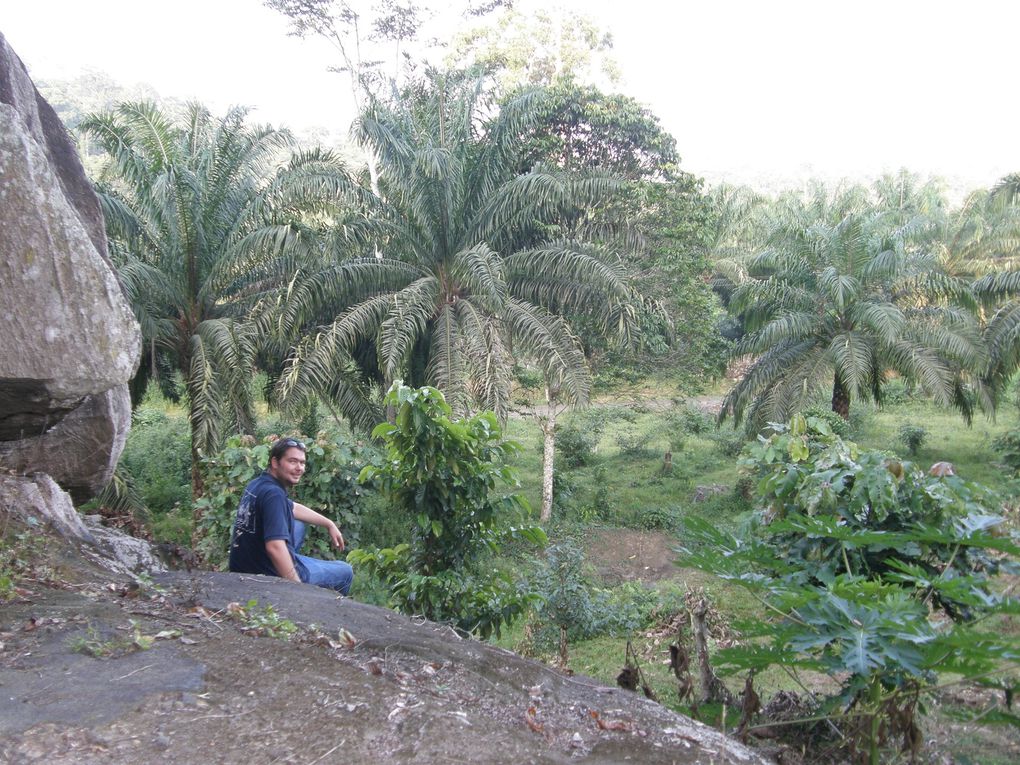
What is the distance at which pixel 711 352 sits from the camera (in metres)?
19.2

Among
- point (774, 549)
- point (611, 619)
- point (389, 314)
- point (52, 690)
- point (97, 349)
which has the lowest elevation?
point (611, 619)

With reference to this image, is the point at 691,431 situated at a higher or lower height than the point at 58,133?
lower

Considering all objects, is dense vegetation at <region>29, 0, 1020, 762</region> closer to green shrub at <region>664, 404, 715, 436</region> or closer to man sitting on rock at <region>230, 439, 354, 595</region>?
green shrub at <region>664, 404, 715, 436</region>

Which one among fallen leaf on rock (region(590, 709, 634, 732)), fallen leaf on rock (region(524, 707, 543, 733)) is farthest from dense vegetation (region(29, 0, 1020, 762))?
fallen leaf on rock (region(524, 707, 543, 733))

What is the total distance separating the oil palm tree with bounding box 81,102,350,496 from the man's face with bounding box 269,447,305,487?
7767 millimetres

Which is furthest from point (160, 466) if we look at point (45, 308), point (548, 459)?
point (45, 308)

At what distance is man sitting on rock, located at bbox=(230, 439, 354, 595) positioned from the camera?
197 inches

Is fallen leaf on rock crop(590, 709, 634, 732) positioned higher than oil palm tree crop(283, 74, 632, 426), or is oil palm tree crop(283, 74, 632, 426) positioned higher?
oil palm tree crop(283, 74, 632, 426)

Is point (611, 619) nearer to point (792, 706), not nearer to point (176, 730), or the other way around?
point (792, 706)

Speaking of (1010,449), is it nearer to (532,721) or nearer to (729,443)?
(729,443)

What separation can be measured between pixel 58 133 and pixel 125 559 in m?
3.78

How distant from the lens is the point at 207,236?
43.5 feet

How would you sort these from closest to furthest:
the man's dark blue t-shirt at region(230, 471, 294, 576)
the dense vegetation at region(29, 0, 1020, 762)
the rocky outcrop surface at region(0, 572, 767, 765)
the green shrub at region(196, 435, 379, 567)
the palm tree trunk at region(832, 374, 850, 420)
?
1. the rocky outcrop surface at region(0, 572, 767, 765)
2. the dense vegetation at region(29, 0, 1020, 762)
3. the man's dark blue t-shirt at region(230, 471, 294, 576)
4. the green shrub at region(196, 435, 379, 567)
5. the palm tree trunk at region(832, 374, 850, 420)

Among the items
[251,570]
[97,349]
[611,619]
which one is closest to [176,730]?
[251,570]
